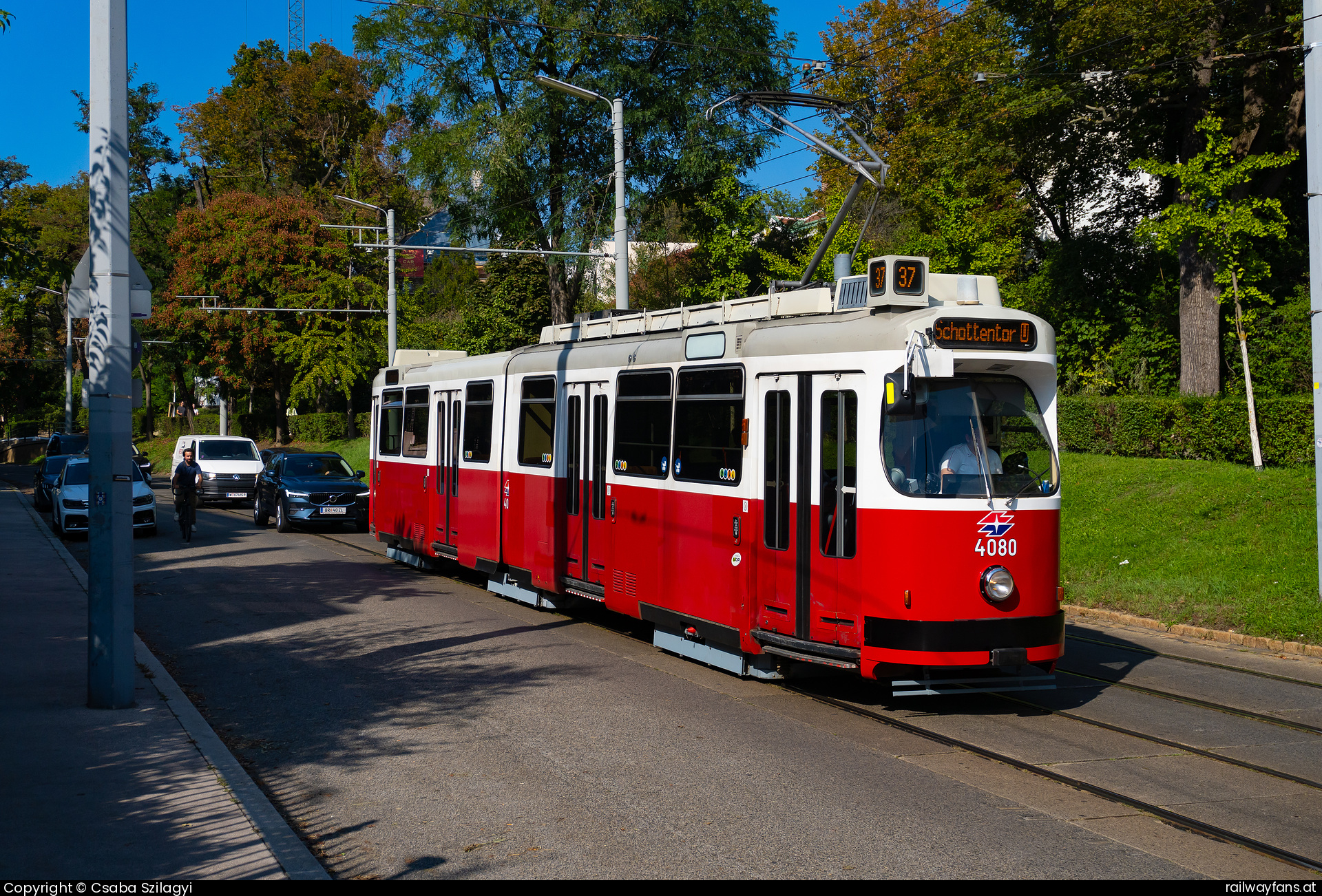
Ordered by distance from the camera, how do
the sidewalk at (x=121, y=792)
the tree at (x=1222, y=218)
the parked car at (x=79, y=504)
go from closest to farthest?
the sidewalk at (x=121, y=792)
the tree at (x=1222, y=218)
the parked car at (x=79, y=504)

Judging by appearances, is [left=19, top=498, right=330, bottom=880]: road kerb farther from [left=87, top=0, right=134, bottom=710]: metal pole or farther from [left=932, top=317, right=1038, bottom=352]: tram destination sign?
[left=932, top=317, right=1038, bottom=352]: tram destination sign

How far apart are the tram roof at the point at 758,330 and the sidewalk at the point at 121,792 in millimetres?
5289

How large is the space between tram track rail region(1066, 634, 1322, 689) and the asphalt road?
14.5 ft

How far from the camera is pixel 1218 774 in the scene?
7.34 metres

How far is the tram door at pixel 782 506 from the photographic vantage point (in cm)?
935

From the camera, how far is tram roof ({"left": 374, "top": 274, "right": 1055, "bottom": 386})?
8.97m

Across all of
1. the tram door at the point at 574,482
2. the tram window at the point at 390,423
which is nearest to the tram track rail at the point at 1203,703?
the tram door at the point at 574,482

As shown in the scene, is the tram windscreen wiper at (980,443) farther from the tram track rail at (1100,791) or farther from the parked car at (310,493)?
the parked car at (310,493)

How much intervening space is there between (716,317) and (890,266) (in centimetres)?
245

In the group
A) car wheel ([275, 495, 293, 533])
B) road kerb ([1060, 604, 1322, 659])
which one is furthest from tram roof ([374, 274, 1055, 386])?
car wheel ([275, 495, 293, 533])

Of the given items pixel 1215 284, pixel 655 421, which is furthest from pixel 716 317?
pixel 1215 284

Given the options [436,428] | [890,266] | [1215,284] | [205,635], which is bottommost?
[205,635]

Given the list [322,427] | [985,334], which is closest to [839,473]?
[985,334]

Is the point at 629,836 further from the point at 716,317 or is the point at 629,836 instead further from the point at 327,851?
the point at 716,317
